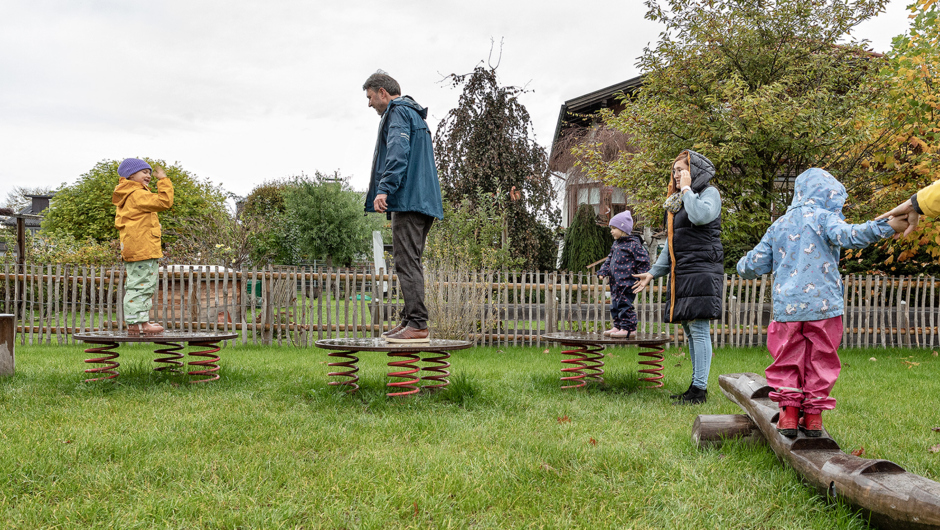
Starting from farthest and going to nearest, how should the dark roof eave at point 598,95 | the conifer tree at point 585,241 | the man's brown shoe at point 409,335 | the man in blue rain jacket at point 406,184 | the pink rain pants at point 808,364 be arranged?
the dark roof eave at point 598,95 < the conifer tree at point 585,241 < the man's brown shoe at point 409,335 < the man in blue rain jacket at point 406,184 < the pink rain pants at point 808,364

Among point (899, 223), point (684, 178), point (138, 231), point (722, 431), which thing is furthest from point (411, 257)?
point (899, 223)

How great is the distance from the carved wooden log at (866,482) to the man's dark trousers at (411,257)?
2.55 metres

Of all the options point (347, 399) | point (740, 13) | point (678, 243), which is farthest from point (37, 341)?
point (740, 13)

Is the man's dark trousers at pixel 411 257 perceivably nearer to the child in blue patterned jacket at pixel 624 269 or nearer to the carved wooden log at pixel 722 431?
the child in blue patterned jacket at pixel 624 269

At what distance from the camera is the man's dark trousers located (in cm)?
464

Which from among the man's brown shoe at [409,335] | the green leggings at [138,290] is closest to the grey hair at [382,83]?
the man's brown shoe at [409,335]

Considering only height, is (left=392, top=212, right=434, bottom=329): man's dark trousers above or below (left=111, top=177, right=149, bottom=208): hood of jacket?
below

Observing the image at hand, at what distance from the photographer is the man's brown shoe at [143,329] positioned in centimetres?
530

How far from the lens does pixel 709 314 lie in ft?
14.9

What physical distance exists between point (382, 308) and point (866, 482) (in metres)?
7.99

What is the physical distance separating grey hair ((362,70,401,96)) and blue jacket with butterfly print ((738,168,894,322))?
9.78 feet

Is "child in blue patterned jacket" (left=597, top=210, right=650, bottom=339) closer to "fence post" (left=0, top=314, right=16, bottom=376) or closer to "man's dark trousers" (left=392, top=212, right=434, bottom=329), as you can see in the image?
"man's dark trousers" (left=392, top=212, right=434, bottom=329)

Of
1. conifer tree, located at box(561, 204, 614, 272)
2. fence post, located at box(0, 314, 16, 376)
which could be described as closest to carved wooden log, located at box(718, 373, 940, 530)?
fence post, located at box(0, 314, 16, 376)

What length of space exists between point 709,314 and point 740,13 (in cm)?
739
